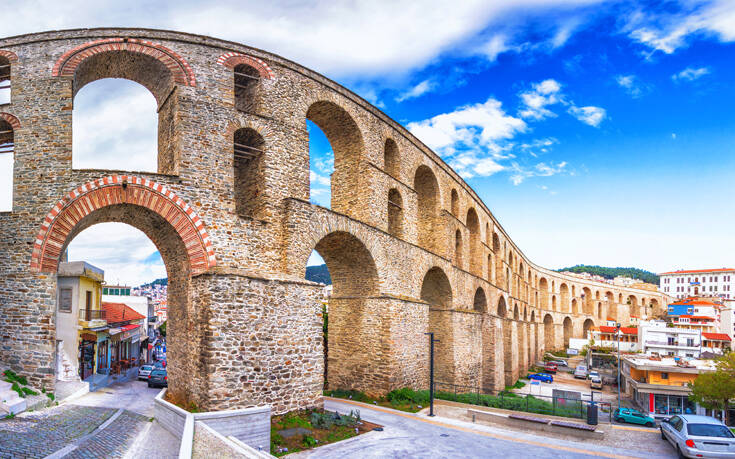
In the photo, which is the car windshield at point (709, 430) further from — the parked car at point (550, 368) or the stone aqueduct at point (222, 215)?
the parked car at point (550, 368)

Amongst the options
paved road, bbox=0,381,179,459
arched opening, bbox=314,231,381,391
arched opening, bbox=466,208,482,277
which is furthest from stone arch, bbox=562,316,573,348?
paved road, bbox=0,381,179,459

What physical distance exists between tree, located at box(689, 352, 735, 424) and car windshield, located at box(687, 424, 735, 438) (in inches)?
505

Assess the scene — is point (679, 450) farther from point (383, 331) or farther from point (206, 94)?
point (206, 94)

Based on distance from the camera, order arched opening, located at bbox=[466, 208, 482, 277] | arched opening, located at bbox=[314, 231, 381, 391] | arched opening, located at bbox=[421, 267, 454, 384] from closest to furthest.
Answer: arched opening, located at bbox=[314, 231, 381, 391]
arched opening, located at bbox=[421, 267, 454, 384]
arched opening, located at bbox=[466, 208, 482, 277]

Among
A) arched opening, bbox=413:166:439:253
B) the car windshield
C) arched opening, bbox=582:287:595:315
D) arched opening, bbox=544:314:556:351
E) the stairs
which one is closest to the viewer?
the stairs

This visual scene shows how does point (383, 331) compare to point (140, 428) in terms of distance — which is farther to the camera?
point (383, 331)

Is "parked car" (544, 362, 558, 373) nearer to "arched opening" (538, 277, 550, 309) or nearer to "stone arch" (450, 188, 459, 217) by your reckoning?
"arched opening" (538, 277, 550, 309)

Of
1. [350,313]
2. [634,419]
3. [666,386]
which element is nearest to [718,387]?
[634,419]

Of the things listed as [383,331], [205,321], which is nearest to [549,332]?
[383,331]

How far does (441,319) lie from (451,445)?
13.2m

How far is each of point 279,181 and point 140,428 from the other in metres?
7.69

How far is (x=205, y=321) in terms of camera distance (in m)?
12.2

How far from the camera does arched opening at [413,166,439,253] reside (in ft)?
85.7

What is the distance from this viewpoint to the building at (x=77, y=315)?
2122 centimetres
